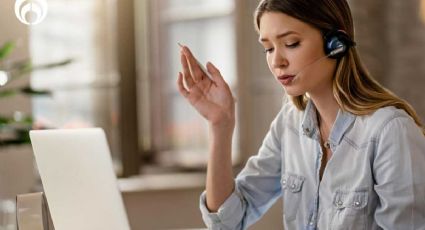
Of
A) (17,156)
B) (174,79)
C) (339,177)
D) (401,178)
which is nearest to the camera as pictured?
(401,178)

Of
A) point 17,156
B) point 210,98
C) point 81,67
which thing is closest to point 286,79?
point 210,98

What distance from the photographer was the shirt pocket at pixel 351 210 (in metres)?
1.31

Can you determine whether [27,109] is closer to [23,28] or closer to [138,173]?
[23,28]

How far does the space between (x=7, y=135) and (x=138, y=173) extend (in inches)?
32.9

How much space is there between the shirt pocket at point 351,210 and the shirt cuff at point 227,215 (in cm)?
21

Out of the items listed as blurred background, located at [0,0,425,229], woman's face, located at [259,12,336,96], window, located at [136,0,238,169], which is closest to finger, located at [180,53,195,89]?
woman's face, located at [259,12,336,96]

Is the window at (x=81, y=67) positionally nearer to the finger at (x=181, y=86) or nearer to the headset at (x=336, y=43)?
the finger at (x=181, y=86)

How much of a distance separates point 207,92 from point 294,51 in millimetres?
188

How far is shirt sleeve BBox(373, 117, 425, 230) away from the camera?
124 cm

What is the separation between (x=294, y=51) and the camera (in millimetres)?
1309

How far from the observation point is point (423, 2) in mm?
3014

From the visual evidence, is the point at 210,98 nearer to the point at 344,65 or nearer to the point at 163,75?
the point at 344,65

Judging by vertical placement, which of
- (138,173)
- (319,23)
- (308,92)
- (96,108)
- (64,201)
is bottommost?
(138,173)

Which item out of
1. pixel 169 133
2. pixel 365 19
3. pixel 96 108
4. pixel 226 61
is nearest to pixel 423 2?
pixel 365 19
